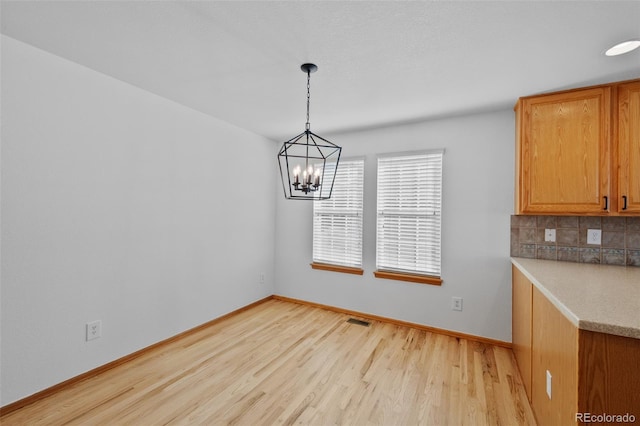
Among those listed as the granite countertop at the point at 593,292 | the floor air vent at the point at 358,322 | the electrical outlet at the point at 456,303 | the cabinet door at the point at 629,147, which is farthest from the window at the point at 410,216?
the cabinet door at the point at 629,147

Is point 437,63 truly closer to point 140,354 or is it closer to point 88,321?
point 88,321

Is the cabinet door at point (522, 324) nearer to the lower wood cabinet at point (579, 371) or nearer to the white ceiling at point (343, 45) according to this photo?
the lower wood cabinet at point (579, 371)

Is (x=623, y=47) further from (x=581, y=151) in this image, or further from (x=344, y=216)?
(x=344, y=216)

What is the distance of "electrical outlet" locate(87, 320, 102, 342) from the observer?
2268mm

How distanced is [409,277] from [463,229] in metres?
0.80

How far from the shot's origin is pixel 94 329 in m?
2.30

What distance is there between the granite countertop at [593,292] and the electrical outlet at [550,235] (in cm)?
25

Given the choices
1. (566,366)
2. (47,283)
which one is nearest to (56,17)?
(47,283)

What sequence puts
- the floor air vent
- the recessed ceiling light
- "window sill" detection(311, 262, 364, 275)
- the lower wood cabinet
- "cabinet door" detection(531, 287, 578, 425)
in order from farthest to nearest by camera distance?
"window sill" detection(311, 262, 364, 275) → the floor air vent → the recessed ceiling light → "cabinet door" detection(531, 287, 578, 425) → the lower wood cabinet

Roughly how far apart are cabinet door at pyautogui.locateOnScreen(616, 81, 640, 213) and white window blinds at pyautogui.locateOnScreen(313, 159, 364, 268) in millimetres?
2325

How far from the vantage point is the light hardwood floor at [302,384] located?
188 centimetres

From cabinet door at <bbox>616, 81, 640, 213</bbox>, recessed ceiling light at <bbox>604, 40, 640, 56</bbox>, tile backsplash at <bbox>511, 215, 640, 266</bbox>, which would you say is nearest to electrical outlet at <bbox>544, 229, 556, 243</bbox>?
tile backsplash at <bbox>511, 215, 640, 266</bbox>

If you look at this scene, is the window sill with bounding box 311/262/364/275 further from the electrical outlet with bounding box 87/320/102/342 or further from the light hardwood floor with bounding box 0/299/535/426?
the electrical outlet with bounding box 87/320/102/342

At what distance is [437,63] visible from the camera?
6.68 feet
